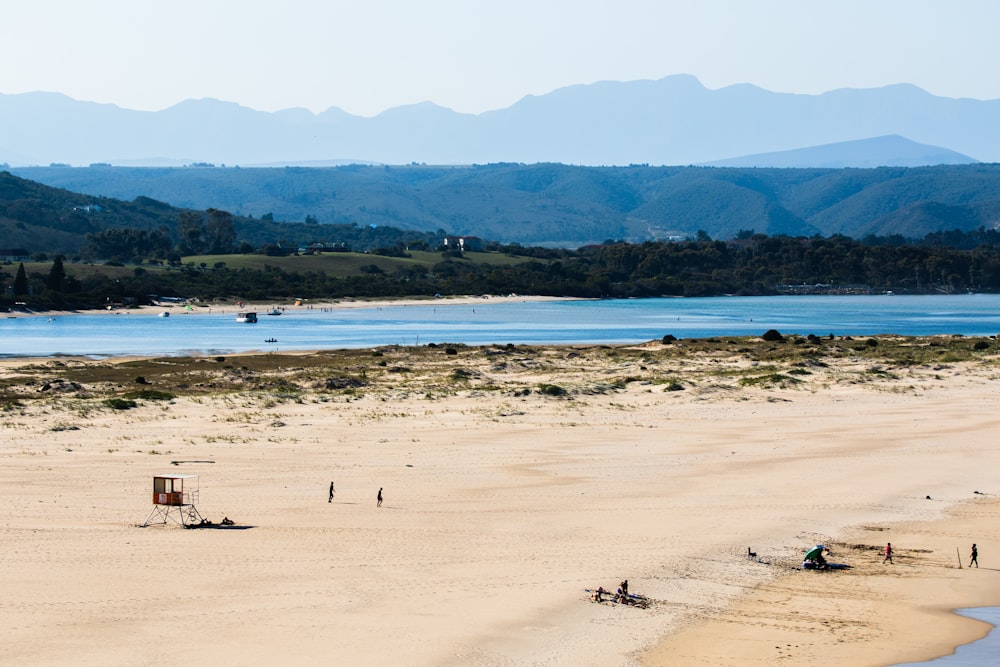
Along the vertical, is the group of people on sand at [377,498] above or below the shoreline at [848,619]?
above

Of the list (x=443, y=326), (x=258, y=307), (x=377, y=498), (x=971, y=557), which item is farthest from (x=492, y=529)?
(x=258, y=307)

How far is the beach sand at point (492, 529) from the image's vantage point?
19.3 metres

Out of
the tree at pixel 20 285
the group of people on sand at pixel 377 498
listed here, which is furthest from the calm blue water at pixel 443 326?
the group of people on sand at pixel 377 498

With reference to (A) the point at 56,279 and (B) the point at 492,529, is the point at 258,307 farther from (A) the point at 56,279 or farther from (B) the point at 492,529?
(B) the point at 492,529

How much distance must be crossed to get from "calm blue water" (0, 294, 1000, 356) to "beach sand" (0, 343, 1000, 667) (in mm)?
48772

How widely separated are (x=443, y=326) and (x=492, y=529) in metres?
107

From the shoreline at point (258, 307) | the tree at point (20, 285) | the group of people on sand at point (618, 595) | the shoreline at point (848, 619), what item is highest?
the tree at point (20, 285)

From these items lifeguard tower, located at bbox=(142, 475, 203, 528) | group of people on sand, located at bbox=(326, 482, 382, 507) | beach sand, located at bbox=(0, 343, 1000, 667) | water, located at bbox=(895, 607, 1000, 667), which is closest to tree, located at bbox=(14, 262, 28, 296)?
beach sand, located at bbox=(0, 343, 1000, 667)

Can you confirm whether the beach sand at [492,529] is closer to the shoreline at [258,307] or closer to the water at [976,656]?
the water at [976,656]

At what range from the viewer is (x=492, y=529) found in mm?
26188

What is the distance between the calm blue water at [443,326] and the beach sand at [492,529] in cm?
4877

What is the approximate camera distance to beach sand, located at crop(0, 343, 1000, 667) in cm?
1934

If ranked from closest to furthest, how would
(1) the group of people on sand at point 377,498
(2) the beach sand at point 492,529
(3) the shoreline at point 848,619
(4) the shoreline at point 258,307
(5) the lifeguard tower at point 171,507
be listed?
1. (3) the shoreline at point 848,619
2. (2) the beach sand at point 492,529
3. (5) the lifeguard tower at point 171,507
4. (1) the group of people on sand at point 377,498
5. (4) the shoreline at point 258,307

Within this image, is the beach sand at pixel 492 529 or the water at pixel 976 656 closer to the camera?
the water at pixel 976 656
